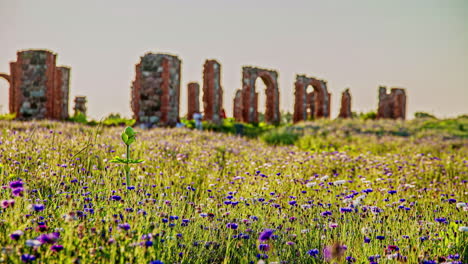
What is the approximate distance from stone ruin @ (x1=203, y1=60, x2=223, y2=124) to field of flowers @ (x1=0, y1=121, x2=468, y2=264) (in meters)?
12.2

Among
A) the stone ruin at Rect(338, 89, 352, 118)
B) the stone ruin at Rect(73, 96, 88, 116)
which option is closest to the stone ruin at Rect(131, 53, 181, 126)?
the stone ruin at Rect(73, 96, 88, 116)

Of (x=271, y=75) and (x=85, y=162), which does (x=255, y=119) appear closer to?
(x=271, y=75)

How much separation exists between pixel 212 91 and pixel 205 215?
17.1 metres

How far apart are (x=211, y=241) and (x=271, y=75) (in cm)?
2256

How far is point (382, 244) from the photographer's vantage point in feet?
11.9

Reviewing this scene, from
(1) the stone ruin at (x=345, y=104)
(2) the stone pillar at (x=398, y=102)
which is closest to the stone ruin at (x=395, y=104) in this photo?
(2) the stone pillar at (x=398, y=102)

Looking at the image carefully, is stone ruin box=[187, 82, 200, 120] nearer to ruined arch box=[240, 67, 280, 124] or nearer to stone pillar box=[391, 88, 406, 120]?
ruined arch box=[240, 67, 280, 124]

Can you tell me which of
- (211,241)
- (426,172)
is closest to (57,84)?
(426,172)

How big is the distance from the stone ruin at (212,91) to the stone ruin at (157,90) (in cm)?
346

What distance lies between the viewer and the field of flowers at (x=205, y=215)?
270cm

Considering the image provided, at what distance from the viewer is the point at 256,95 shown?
25312 mm

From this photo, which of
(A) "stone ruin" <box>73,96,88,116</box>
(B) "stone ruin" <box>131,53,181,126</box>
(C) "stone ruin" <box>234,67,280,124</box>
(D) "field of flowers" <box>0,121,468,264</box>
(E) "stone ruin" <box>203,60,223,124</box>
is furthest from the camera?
(A) "stone ruin" <box>73,96,88,116</box>

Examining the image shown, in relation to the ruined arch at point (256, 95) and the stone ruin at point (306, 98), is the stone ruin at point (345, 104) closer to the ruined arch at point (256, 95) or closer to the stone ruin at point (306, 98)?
the stone ruin at point (306, 98)

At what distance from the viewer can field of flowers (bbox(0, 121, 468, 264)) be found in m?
2.70
